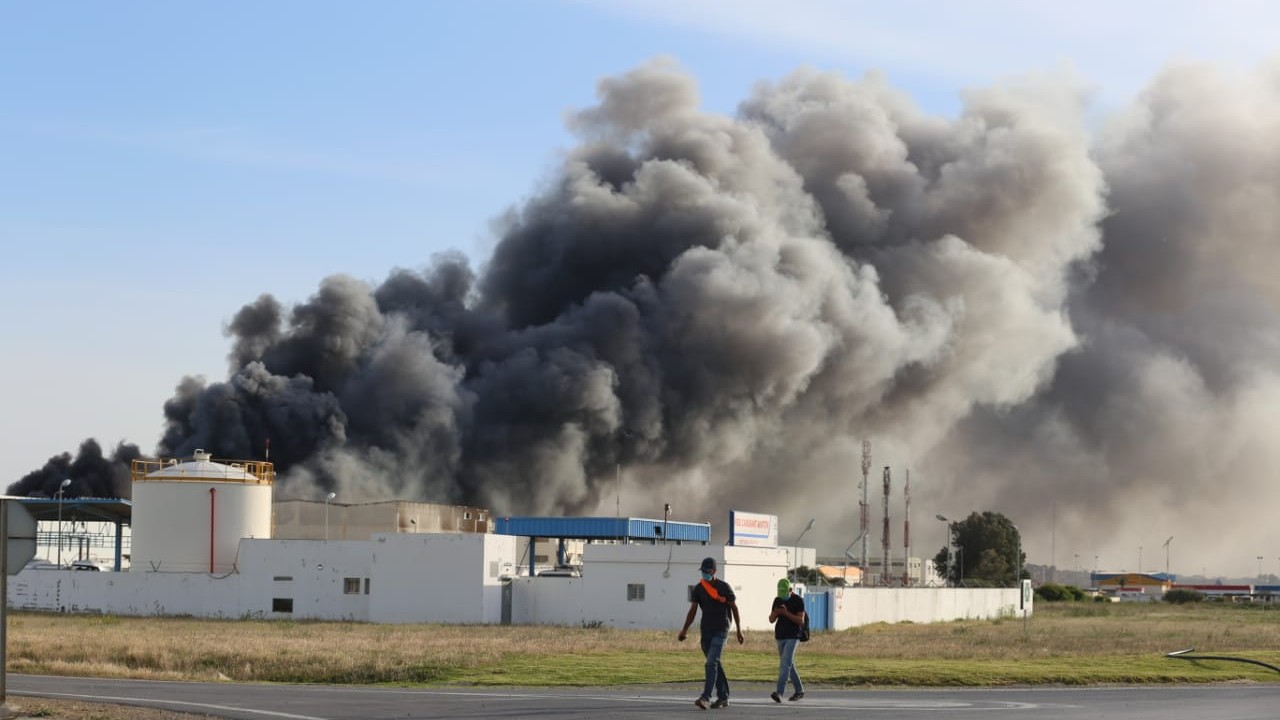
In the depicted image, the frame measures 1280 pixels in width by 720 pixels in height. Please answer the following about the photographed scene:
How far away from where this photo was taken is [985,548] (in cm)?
12450

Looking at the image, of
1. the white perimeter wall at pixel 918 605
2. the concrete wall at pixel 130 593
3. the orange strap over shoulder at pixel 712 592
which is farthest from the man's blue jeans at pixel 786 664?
the concrete wall at pixel 130 593

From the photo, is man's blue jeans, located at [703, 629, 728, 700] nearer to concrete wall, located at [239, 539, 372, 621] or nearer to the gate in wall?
the gate in wall

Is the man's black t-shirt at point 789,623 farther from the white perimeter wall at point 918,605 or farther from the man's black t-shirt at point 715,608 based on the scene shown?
the white perimeter wall at point 918,605

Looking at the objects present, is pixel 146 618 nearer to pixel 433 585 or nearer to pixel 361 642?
pixel 433 585

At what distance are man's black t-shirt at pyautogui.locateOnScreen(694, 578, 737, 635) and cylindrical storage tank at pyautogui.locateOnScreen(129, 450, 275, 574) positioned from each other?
42647 mm

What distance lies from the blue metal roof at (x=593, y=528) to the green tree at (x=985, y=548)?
214ft

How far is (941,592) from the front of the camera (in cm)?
7219

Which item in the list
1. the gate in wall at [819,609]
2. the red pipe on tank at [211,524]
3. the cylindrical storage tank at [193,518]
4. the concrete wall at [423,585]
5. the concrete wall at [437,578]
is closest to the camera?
the concrete wall at [423,585]

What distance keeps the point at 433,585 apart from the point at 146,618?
32.5 feet

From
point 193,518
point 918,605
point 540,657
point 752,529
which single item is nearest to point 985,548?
point 918,605

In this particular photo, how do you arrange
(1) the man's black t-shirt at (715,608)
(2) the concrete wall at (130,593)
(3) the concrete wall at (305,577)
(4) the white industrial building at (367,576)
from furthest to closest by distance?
1. (2) the concrete wall at (130,593)
2. (3) the concrete wall at (305,577)
3. (4) the white industrial building at (367,576)
4. (1) the man's black t-shirt at (715,608)

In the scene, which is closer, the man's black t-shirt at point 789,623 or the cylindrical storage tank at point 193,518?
the man's black t-shirt at point 789,623

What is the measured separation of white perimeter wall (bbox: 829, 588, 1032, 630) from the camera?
195 ft

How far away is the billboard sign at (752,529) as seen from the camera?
184ft
